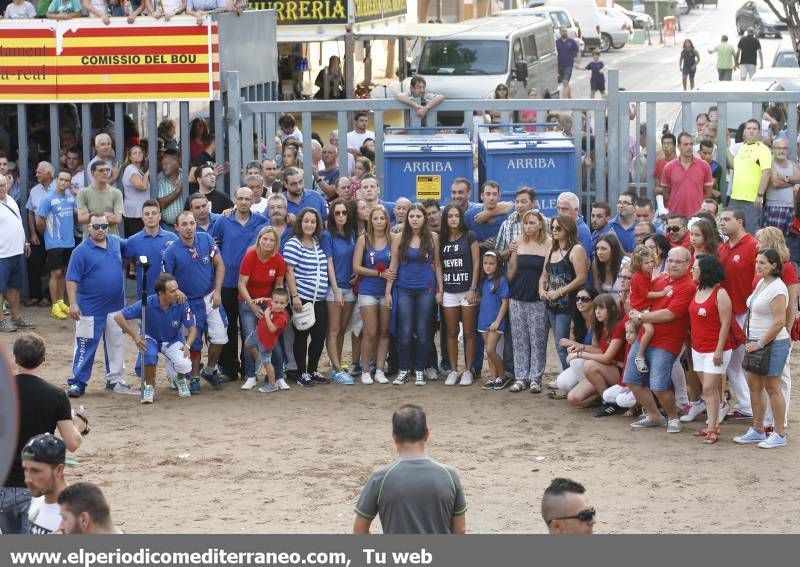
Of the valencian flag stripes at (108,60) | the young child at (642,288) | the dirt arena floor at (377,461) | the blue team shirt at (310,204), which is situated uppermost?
the valencian flag stripes at (108,60)

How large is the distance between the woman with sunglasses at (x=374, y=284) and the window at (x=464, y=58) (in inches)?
559

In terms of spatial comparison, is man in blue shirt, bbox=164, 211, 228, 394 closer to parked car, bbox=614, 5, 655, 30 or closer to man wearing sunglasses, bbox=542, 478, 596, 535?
man wearing sunglasses, bbox=542, 478, 596, 535

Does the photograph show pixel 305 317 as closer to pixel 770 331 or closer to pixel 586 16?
pixel 770 331

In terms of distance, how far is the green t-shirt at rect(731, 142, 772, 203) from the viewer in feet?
50.7

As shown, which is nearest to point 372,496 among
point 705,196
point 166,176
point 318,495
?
point 318,495

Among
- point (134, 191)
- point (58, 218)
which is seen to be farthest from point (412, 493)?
point (134, 191)

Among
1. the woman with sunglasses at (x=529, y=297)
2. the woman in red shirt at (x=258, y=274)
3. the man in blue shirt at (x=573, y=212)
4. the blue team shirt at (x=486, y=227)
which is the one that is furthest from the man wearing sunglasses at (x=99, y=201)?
the man in blue shirt at (x=573, y=212)

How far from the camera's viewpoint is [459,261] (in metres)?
13.2

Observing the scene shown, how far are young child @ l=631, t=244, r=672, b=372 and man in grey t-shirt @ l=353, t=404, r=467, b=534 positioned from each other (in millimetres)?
5162

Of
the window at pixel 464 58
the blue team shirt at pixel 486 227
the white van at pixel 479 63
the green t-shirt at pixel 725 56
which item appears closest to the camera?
the blue team shirt at pixel 486 227

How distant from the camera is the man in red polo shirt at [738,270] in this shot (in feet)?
38.4

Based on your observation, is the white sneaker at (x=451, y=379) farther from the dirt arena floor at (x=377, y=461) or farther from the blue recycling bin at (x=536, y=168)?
the blue recycling bin at (x=536, y=168)

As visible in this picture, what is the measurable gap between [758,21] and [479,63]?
29.5 metres

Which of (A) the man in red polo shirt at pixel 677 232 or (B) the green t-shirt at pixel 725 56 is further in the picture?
(B) the green t-shirt at pixel 725 56
